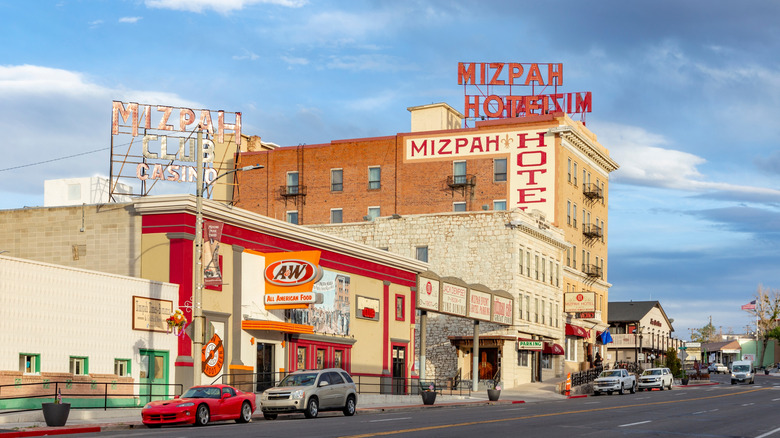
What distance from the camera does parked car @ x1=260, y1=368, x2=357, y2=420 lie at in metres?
32.2

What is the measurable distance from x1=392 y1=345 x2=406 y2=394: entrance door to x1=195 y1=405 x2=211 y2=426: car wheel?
26.8 meters

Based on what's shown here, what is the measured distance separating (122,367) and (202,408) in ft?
29.5

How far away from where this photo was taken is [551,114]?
267 ft

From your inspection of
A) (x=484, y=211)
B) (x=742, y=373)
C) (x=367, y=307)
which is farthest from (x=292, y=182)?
(x=742, y=373)

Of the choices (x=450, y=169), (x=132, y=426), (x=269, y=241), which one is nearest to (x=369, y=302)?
(x=269, y=241)

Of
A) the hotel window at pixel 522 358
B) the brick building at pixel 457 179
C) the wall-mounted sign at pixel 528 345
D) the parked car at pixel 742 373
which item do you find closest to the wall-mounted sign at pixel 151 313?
the wall-mounted sign at pixel 528 345

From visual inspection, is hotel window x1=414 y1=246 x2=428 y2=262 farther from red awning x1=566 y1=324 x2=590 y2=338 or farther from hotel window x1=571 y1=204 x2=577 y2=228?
hotel window x1=571 y1=204 x2=577 y2=228

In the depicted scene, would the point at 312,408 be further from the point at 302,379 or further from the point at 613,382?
the point at 613,382

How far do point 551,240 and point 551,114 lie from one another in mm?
11437

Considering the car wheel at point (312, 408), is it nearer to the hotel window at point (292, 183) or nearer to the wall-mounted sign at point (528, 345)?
the wall-mounted sign at point (528, 345)

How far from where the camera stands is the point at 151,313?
38.2m

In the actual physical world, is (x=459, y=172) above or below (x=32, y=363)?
above

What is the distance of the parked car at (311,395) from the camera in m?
32.2

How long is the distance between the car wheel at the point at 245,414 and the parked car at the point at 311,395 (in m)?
1.06
